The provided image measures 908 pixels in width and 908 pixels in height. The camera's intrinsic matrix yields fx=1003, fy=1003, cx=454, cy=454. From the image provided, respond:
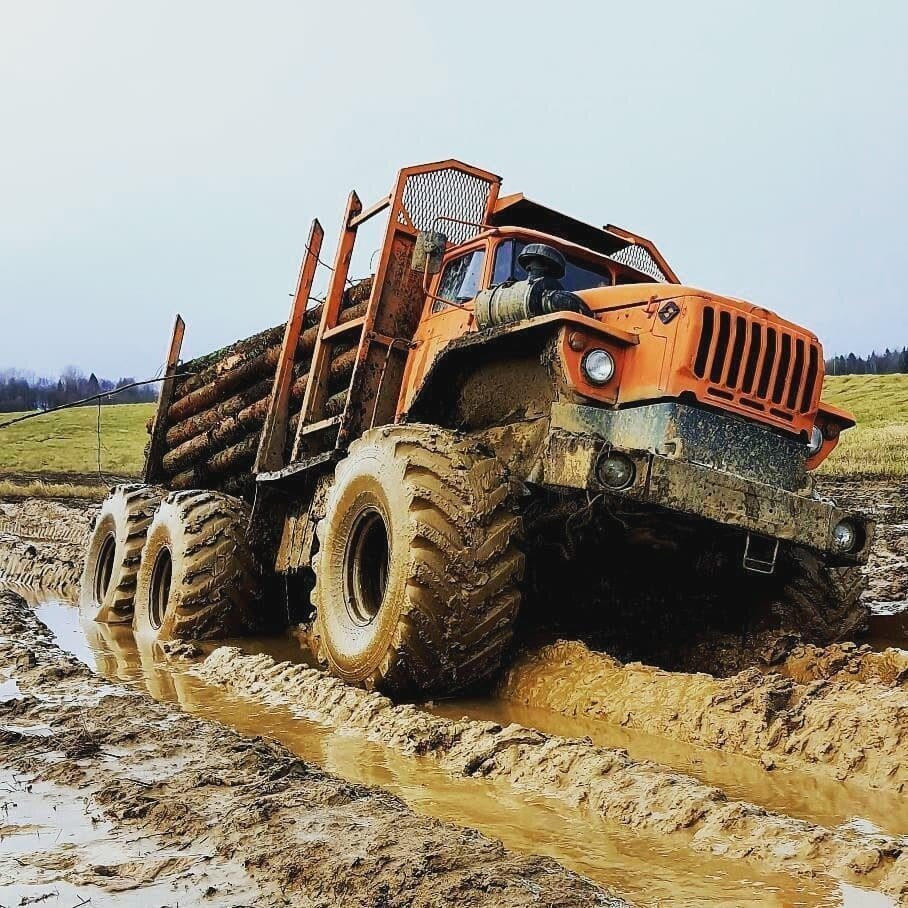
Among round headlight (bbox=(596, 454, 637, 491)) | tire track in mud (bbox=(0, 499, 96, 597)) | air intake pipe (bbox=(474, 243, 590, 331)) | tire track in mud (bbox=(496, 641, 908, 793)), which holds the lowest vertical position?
tire track in mud (bbox=(0, 499, 96, 597))

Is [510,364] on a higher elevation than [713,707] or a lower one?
higher

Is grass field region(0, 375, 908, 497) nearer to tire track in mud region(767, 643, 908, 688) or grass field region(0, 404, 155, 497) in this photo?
grass field region(0, 404, 155, 497)

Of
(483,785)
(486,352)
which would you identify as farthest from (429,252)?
(483,785)

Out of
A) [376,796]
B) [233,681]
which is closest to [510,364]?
[233,681]

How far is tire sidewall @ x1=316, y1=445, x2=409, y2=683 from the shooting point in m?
4.98

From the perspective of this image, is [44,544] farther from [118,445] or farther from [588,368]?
[118,445]

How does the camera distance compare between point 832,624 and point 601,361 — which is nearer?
point 601,361

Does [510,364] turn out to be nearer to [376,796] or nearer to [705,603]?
[705,603]

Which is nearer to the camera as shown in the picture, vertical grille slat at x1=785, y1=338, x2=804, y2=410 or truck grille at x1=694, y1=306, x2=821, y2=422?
truck grille at x1=694, y1=306, x2=821, y2=422

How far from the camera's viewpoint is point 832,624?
20.5 feet

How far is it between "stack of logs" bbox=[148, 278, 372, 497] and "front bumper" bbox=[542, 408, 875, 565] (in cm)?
279

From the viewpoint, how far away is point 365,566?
5965 millimetres

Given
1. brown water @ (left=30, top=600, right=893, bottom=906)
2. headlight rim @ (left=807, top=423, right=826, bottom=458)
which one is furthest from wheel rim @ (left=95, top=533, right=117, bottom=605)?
headlight rim @ (left=807, top=423, right=826, bottom=458)

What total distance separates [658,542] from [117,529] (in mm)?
6080
